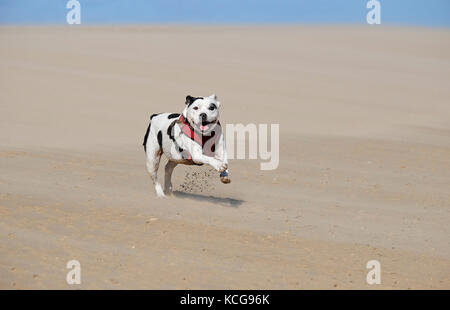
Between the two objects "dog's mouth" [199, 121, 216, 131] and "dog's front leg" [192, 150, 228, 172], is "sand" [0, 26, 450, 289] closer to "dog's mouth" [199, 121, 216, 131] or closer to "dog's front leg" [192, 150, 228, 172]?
"dog's front leg" [192, 150, 228, 172]

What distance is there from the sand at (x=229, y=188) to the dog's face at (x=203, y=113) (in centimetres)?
110

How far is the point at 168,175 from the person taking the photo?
981 cm

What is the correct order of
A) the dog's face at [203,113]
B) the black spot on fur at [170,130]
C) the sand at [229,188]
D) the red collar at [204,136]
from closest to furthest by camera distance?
1. the sand at [229,188]
2. the dog's face at [203,113]
3. the red collar at [204,136]
4. the black spot on fur at [170,130]

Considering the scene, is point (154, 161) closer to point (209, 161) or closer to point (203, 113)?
point (209, 161)

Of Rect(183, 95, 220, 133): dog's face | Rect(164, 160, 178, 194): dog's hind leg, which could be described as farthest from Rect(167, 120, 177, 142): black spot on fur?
Rect(164, 160, 178, 194): dog's hind leg

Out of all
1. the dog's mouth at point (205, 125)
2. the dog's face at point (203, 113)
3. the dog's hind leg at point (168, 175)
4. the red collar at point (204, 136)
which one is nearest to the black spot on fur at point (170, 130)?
the red collar at point (204, 136)

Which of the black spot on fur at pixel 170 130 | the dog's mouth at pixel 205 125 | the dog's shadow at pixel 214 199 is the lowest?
the dog's shadow at pixel 214 199

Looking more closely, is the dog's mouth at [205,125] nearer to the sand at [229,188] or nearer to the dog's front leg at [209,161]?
the dog's front leg at [209,161]

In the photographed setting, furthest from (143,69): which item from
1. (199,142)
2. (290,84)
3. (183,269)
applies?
(183,269)

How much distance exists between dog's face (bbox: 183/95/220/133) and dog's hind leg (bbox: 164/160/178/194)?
1.33 m

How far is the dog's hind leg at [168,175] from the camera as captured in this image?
9.77 metres

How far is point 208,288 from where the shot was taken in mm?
6438

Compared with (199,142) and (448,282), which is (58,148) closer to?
(199,142)

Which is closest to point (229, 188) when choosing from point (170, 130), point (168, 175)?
point (168, 175)
